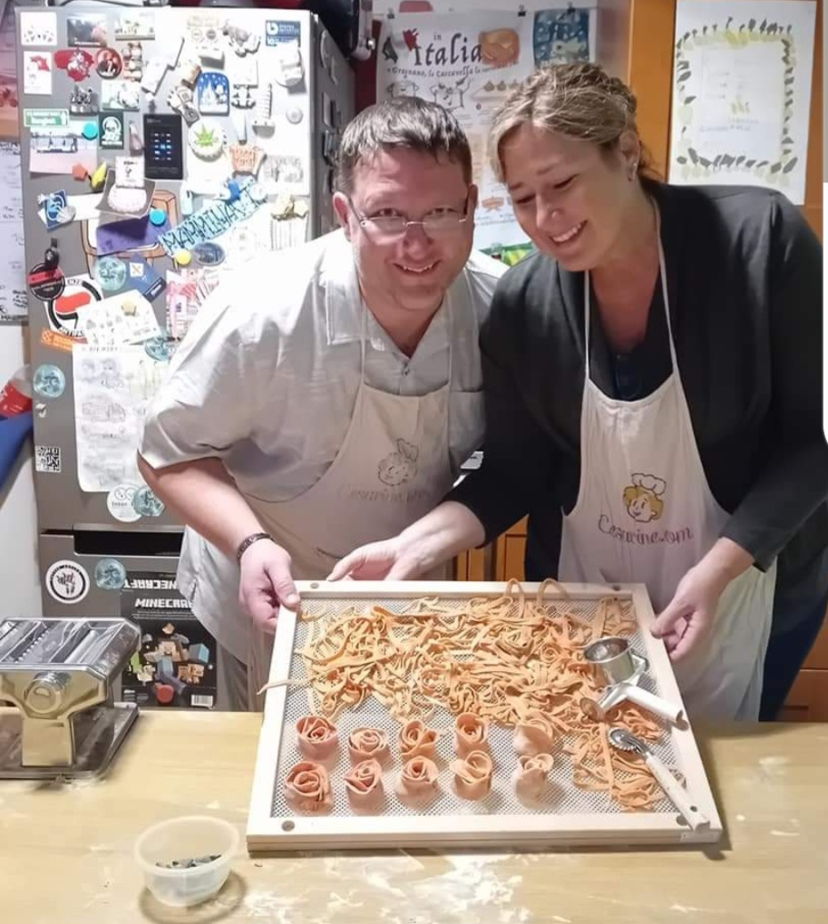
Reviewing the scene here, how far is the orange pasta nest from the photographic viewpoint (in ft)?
3.28

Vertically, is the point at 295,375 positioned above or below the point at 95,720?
above

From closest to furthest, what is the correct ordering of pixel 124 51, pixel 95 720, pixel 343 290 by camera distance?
pixel 95 720, pixel 343 290, pixel 124 51

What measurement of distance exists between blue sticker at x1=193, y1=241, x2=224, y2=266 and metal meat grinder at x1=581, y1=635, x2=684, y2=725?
1437 mm

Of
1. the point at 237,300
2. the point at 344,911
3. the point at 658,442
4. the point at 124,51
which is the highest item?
the point at 124,51

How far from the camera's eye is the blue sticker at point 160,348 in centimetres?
226

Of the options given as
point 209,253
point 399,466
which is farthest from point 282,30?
point 399,466

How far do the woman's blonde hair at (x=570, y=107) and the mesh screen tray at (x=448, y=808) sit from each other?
634 millimetres

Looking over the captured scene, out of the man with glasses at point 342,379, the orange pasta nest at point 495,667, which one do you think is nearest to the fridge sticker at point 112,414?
the man with glasses at point 342,379

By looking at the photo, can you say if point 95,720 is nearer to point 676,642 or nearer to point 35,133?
point 676,642

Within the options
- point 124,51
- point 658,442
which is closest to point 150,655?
point 124,51

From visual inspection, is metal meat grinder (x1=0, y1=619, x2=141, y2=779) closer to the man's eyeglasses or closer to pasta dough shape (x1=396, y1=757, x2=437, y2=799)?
pasta dough shape (x1=396, y1=757, x2=437, y2=799)

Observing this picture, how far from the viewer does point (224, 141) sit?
2162 mm

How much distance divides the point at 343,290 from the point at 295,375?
14 centimetres

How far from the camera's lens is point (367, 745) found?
3.17 feet
